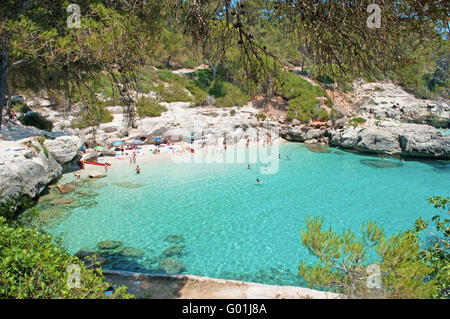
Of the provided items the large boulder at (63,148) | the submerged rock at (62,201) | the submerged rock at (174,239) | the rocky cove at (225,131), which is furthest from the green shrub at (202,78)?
the submerged rock at (174,239)

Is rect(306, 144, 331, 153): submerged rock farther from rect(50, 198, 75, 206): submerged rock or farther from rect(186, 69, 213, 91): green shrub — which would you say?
rect(50, 198, 75, 206): submerged rock

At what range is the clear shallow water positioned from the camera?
10.2 metres

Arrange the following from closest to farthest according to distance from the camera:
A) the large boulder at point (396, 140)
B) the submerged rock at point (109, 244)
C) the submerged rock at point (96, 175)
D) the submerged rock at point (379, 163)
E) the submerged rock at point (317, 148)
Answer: the submerged rock at point (109, 244)
the submerged rock at point (96, 175)
the submerged rock at point (379, 163)
the large boulder at point (396, 140)
the submerged rock at point (317, 148)

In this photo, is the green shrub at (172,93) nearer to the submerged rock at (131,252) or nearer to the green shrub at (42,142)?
the green shrub at (42,142)

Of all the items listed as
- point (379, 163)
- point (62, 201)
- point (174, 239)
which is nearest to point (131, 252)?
point (174, 239)

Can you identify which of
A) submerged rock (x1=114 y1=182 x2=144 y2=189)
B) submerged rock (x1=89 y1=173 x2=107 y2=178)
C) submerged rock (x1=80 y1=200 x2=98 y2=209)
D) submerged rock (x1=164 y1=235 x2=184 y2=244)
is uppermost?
submerged rock (x1=89 y1=173 x2=107 y2=178)

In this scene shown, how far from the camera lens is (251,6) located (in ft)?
12.1

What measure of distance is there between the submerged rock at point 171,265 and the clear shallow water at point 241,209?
0.22 metres

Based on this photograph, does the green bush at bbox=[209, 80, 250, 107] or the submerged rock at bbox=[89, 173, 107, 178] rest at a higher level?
the green bush at bbox=[209, 80, 250, 107]

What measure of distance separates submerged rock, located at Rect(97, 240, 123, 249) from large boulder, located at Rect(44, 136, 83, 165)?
11.1 metres

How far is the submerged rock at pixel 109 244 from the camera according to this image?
1077 cm

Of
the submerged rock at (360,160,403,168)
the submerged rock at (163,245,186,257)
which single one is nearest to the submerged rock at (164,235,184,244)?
the submerged rock at (163,245,186,257)
